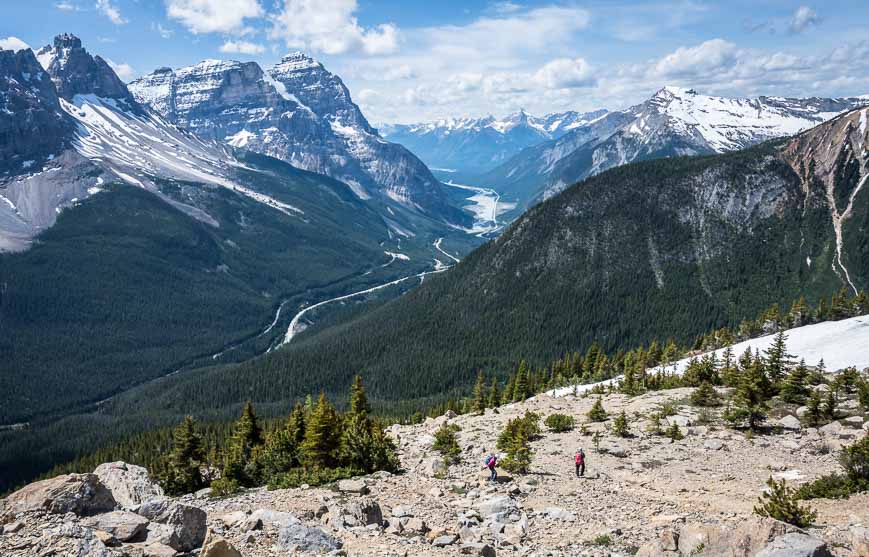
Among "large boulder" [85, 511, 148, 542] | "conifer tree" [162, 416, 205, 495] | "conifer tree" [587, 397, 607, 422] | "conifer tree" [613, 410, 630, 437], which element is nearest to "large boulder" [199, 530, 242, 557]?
"large boulder" [85, 511, 148, 542]

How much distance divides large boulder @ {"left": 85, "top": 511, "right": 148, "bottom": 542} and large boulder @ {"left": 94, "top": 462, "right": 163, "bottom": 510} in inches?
393

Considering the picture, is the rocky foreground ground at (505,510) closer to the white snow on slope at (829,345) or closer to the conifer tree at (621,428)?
the conifer tree at (621,428)

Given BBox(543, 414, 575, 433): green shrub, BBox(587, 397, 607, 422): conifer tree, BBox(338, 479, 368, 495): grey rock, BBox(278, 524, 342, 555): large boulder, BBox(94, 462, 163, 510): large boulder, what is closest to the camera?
BBox(278, 524, 342, 555): large boulder

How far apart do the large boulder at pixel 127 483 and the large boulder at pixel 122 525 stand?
9982 millimetres

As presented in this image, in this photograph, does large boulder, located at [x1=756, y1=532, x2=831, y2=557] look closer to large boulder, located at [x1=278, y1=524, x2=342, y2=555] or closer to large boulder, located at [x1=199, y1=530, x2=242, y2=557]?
large boulder, located at [x1=278, y1=524, x2=342, y2=555]

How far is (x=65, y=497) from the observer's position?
2267 cm

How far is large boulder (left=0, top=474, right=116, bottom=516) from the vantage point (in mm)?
21781

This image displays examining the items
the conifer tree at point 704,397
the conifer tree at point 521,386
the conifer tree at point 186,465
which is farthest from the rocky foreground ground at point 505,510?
the conifer tree at point 521,386

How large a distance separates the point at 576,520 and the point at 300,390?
145843 millimetres

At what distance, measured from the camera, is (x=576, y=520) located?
26797 mm

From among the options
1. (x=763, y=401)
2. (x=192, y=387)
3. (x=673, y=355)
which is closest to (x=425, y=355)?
(x=192, y=387)

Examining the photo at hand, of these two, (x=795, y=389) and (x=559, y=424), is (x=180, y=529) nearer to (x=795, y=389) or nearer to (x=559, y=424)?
(x=559, y=424)

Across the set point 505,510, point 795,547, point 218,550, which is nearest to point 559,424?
point 505,510

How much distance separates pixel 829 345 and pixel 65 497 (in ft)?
306
